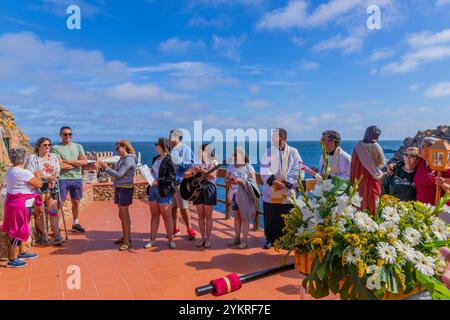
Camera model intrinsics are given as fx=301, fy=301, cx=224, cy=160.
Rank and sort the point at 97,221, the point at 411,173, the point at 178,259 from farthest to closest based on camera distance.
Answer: the point at 97,221, the point at 178,259, the point at 411,173

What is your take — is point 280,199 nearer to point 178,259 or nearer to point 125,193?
point 178,259

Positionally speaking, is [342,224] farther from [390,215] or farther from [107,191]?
[107,191]

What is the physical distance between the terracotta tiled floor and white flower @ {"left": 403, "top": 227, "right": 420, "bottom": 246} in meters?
2.06

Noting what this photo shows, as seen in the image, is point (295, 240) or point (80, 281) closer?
point (295, 240)

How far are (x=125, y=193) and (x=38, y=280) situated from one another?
1487mm

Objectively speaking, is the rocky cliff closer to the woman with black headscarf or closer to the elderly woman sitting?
the elderly woman sitting

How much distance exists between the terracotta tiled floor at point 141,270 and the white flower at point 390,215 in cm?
204

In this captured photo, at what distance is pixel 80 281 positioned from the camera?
137 inches

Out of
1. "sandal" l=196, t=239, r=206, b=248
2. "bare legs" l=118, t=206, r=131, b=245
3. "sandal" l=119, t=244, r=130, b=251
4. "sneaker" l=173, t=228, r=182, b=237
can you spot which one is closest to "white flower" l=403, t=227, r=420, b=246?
"sandal" l=196, t=239, r=206, b=248

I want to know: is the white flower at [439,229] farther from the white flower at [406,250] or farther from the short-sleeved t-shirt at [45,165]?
the short-sleeved t-shirt at [45,165]

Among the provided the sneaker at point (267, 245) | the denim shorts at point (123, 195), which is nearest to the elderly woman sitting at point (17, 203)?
the denim shorts at point (123, 195)

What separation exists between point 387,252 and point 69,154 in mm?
5244

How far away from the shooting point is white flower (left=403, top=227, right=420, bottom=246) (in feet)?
4.33

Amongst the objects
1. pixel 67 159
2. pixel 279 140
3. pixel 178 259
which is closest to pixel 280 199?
pixel 279 140
